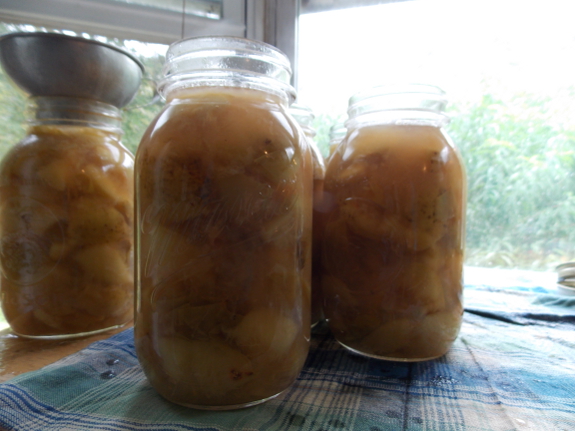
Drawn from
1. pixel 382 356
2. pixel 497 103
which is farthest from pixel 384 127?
pixel 497 103

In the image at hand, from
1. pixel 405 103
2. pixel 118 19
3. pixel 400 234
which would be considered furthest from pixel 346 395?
pixel 118 19

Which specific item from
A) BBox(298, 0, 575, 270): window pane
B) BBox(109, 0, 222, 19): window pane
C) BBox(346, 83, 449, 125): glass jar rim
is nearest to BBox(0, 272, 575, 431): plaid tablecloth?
BBox(346, 83, 449, 125): glass jar rim

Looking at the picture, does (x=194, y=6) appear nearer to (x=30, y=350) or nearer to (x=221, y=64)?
(x=221, y=64)

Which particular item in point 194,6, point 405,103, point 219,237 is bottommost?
point 219,237

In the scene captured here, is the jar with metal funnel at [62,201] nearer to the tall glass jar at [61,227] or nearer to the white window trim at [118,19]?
the tall glass jar at [61,227]

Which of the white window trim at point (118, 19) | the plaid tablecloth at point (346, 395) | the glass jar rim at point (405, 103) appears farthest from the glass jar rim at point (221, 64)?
the white window trim at point (118, 19)

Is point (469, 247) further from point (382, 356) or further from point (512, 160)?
point (382, 356)
